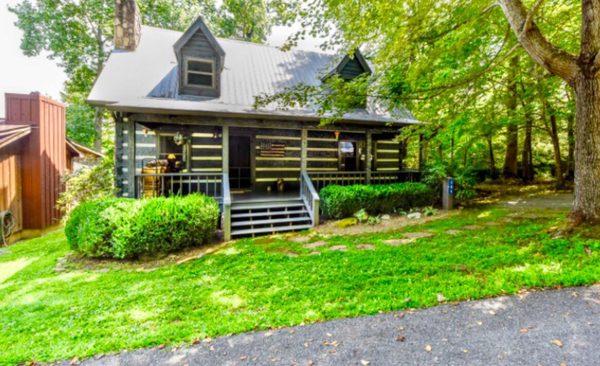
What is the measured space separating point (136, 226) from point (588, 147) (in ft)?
29.4

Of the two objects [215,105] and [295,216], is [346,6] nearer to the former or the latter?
[215,105]

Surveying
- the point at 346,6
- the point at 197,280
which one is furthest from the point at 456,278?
the point at 346,6

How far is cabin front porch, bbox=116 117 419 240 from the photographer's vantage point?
8.08 metres

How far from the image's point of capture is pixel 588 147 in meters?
5.27

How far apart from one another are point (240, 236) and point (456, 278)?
17.0 feet

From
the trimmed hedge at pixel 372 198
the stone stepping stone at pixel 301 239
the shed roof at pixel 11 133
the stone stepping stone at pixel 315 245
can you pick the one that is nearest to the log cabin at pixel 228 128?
the trimmed hedge at pixel 372 198

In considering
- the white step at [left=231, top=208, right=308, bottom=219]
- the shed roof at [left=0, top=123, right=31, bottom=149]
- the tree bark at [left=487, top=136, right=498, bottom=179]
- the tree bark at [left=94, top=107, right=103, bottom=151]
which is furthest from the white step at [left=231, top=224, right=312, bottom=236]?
the tree bark at [left=94, top=107, right=103, bottom=151]

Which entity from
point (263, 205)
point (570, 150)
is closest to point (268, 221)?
point (263, 205)

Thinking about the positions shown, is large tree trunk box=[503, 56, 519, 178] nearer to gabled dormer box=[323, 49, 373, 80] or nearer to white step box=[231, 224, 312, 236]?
gabled dormer box=[323, 49, 373, 80]

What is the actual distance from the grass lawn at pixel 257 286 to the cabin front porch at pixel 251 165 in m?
2.02

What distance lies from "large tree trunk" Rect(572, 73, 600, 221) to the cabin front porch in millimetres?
5557

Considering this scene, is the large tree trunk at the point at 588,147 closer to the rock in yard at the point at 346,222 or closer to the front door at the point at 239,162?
the rock in yard at the point at 346,222

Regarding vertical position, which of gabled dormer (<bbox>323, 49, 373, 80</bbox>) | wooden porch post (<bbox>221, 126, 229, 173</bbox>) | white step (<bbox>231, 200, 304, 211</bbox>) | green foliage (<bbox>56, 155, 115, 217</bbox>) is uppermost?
gabled dormer (<bbox>323, 49, 373, 80</bbox>)

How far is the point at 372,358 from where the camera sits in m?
2.67
